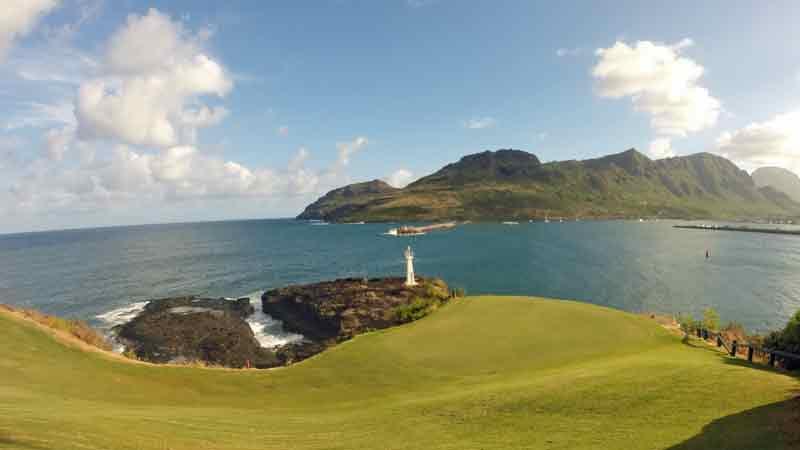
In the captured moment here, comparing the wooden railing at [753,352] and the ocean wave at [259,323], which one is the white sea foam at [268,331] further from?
the wooden railing at [753,352]

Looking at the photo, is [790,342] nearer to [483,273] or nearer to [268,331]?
[268,331]

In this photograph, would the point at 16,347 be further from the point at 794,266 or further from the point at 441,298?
the point at 794,266

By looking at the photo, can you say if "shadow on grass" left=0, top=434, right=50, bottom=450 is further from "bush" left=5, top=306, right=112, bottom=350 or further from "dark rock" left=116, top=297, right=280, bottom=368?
"dark rock" left=116, top=297, right=280, bottom=368

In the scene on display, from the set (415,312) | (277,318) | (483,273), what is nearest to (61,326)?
(415,312)

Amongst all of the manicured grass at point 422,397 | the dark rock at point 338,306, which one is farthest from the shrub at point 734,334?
the dark rock at point 338,306

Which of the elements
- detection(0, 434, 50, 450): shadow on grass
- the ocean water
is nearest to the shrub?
the ocean water

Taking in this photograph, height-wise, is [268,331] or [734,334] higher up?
[734,334]
